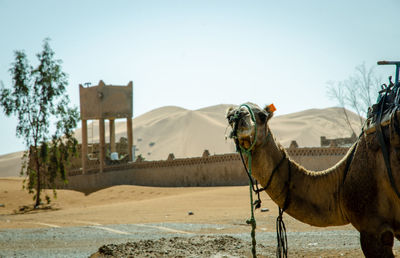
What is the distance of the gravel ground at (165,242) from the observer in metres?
8.54

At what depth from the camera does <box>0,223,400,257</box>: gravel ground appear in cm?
854

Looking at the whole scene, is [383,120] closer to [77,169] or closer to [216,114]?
[77,169]

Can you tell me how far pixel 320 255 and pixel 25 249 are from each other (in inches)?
239

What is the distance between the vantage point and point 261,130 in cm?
471

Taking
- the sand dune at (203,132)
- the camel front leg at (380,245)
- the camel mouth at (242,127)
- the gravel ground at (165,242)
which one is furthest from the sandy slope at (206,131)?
the camel front leg at (380,245)

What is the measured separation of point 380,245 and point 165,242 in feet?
18.4

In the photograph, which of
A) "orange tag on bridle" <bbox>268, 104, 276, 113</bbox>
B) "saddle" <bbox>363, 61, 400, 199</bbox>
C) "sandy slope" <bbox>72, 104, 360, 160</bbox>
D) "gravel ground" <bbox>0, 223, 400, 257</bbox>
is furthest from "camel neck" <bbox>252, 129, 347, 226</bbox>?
"sandy slope" <bbox>72, 104, 360, 160</bbox>

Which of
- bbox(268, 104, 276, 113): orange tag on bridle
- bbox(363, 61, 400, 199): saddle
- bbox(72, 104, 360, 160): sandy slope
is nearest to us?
bbox(363, 61, 400, 199): saddle

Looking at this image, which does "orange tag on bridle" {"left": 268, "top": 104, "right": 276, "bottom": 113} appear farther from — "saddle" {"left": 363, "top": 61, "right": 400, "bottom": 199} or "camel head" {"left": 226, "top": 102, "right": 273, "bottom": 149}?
"saddle" {"left": 363, "top": 61, "right": 400, "bottom": 199}

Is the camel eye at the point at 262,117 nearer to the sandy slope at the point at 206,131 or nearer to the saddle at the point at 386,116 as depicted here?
the saddle at the point at 386,116

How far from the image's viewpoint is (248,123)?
459cm

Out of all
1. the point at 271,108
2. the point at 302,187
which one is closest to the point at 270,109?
the point at 271,108

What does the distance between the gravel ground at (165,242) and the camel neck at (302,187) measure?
3745 mm

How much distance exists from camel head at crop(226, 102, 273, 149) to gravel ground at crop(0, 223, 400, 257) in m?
4.07
